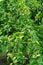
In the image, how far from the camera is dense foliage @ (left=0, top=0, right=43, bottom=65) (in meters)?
2.67

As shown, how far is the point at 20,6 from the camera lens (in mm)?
2883

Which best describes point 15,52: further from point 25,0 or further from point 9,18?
point 25,0

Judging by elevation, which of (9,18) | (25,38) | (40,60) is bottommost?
(40,60)

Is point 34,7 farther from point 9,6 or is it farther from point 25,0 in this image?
point 9,6

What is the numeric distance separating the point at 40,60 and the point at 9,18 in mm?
779

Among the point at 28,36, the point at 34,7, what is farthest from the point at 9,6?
the point at 28,36

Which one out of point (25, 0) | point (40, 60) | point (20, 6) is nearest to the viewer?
point (40, 60)

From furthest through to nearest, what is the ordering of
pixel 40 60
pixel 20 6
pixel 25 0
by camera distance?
1. pixel 25 0
2. pixel 20 6
3. pixel 40 60

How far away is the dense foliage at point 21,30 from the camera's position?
2.67 metres

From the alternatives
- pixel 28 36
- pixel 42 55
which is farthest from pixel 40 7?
pixel 42 55

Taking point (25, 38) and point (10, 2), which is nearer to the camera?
point (25, 38)

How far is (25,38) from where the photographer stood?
2.76 m

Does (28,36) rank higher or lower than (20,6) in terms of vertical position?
lower

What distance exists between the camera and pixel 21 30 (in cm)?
278
